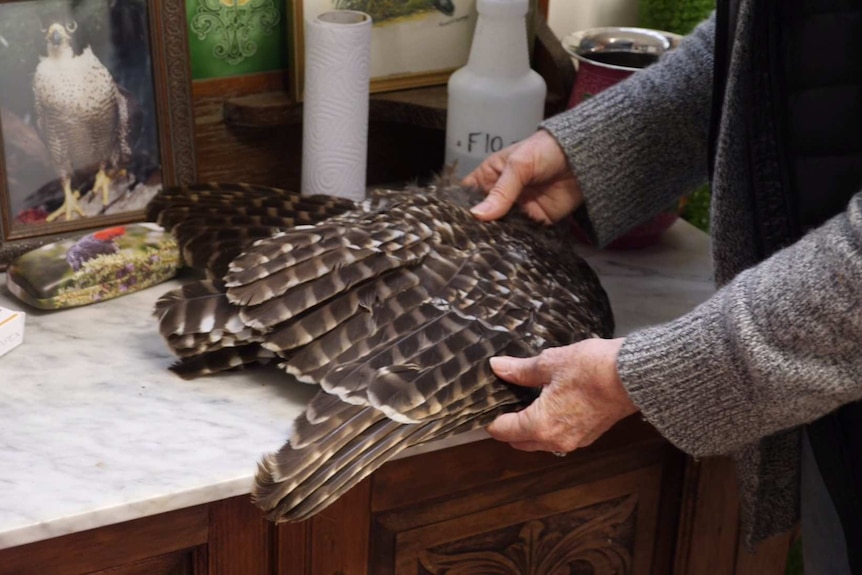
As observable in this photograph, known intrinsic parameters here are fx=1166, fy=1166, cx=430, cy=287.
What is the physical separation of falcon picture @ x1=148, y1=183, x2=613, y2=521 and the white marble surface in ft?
0.12

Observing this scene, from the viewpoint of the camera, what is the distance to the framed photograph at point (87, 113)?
3.97ft

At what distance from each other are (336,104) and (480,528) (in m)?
0.50

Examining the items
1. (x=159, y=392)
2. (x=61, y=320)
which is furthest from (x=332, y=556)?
(x=61, y=320)

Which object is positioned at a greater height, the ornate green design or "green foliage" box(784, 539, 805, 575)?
the ornate green design

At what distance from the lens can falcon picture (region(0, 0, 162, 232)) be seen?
1.21 m

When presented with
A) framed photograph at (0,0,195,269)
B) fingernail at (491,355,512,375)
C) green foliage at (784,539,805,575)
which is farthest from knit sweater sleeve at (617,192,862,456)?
green foliage at (784,539,805,575)

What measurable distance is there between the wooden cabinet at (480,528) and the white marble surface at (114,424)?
45 millimetres

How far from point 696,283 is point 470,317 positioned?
428mm

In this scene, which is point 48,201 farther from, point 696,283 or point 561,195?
point 696,283

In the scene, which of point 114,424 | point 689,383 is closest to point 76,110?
point 114,424

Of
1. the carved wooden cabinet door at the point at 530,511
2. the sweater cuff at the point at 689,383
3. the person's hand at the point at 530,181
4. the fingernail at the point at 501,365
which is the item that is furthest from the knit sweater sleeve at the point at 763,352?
the person's hand at the point at 530,181

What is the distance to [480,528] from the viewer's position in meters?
1.14

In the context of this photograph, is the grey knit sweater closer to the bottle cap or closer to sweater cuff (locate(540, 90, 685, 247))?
sweater cuff (locate(540, 90, 685, 247))

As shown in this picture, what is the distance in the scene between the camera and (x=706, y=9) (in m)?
1.47
